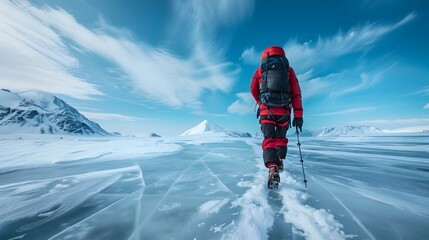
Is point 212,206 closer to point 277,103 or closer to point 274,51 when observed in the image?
point 277,103

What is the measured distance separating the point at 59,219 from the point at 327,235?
2704mm

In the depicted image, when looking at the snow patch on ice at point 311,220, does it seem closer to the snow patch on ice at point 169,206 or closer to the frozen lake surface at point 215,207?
the frozen lake surface at point 215,207

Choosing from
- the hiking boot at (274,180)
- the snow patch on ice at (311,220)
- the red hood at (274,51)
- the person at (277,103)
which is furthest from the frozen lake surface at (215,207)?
the red hood at (274,51)

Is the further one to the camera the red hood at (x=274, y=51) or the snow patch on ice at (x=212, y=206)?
the red hood at (x=274, y=51)

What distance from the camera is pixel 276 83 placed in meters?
3.54

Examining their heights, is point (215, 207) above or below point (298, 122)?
below

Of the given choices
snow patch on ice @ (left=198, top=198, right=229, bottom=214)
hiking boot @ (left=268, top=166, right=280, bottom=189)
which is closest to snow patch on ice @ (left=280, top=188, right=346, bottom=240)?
hiking boot @ (left=268, top=166, right=280, bottom=189)

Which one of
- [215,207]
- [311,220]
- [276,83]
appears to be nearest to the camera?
[311,220]

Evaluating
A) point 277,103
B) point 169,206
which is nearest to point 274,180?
point 277,103

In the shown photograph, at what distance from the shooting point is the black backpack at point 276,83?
354 cm

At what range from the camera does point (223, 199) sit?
97.8 inches

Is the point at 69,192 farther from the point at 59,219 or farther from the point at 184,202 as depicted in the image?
the point at 184,202

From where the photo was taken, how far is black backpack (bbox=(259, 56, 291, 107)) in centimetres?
354

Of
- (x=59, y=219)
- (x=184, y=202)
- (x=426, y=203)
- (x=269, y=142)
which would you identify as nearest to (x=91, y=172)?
(x=59, y=219)
